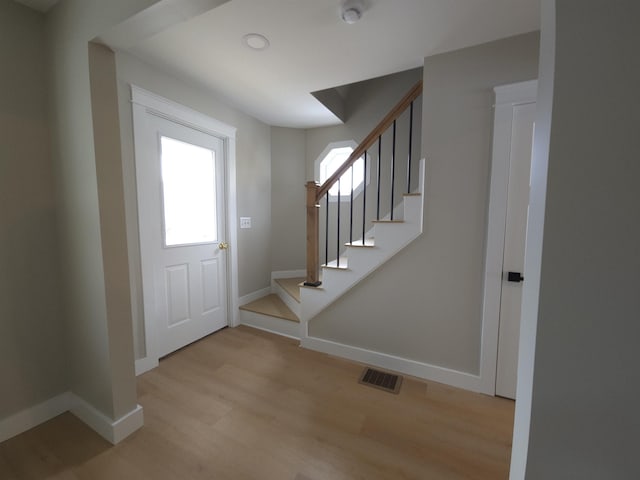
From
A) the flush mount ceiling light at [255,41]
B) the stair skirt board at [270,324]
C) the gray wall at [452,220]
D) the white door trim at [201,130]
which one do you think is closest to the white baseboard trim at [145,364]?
the white door trim at [201,130]

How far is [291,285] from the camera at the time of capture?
310 centimetres

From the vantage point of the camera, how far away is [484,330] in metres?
1.72

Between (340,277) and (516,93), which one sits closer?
(516,93)

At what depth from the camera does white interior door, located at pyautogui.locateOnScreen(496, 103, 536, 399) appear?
1.57 m

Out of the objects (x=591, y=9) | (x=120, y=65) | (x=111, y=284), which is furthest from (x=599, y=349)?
(x=120, y=65)

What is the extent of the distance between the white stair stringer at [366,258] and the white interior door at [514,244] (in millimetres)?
580

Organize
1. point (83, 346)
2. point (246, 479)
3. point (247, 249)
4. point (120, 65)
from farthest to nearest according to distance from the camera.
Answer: point (247, 249) → point (120, 65) → point (83, 346) → point (246, 479)

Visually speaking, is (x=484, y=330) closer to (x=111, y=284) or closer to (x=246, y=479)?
(x=246, y=479)

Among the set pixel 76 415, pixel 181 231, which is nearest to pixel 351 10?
pixel 181 231

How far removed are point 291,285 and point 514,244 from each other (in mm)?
2352

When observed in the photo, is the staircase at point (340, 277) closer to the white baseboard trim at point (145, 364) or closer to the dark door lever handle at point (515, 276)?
the dark door lever handle at point (515, 276)

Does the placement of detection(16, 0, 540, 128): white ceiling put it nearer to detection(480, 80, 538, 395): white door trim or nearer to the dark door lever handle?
detection(480, 80, 538, 395): white door trim

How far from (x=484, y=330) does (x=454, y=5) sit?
210cm

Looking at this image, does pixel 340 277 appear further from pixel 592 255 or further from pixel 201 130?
pixel 201 130
